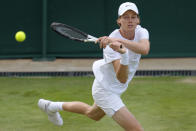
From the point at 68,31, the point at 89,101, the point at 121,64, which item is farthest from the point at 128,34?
the point at 89,101

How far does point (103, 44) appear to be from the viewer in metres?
4.44

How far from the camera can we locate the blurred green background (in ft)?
35.2

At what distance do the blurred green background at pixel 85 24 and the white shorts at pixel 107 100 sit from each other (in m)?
5.81

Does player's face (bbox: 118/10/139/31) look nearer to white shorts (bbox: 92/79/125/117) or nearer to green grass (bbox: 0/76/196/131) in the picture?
white shorts (bbox: 92/79/125/117)

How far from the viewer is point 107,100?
486 centimetres

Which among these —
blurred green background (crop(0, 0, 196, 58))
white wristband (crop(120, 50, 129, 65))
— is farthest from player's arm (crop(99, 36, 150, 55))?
blurred green background (crop(0, 0, 196, 58))

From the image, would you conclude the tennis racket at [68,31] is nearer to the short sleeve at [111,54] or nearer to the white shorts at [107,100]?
the short sleeve at [111,54]

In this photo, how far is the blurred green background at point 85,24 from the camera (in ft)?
35.2

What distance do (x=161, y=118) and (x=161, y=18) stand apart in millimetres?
4703

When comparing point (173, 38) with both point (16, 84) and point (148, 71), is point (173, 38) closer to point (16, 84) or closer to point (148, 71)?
point (148, 71)

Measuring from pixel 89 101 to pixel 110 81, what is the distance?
8.16ft

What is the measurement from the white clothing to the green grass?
3.40 feet

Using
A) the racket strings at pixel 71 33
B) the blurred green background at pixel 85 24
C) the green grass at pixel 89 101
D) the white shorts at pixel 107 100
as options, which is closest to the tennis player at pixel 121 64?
the white shorts at pixel 107 100

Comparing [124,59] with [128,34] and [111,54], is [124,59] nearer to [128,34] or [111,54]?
[111,54]
